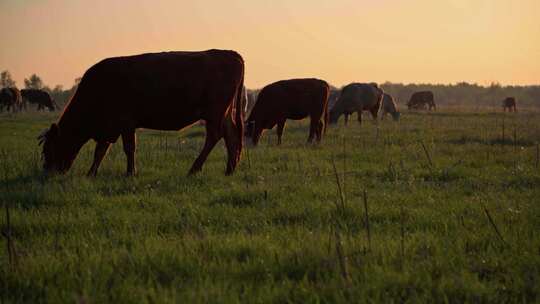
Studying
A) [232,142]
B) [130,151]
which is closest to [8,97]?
[130,151]

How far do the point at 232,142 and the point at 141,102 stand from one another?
1.68 metres

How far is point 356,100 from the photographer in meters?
26.8

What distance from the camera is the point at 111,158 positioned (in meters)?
10.6

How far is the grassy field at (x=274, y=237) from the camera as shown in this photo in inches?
119

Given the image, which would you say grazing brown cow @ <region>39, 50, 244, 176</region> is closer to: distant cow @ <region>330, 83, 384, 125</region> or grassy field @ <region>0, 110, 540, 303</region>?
grassy field @ <region>0, 110, 540, 303</region>

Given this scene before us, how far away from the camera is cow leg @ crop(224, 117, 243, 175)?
8.64 metres

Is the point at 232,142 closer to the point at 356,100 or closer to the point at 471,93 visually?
the point at 356,100

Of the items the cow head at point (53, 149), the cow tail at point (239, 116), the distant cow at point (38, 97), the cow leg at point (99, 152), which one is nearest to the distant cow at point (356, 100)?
the cow tail at point (239, 116)

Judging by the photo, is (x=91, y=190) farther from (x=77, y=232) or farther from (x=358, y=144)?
(x=358, y=144)

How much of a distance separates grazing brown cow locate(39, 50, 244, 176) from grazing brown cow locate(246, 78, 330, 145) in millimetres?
5798

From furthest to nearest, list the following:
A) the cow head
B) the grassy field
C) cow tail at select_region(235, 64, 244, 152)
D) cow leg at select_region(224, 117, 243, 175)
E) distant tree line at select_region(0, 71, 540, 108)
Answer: distant tree line at select_region(0, 71, 540, 108), cow tail at select_region(235, 64, 244, 152), cow leg at select_region(224, 117, 243, 175), the cow head, the grassy field

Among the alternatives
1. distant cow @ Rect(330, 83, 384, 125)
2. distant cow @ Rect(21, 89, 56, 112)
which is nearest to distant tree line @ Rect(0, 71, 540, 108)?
distant cow @ Rect(21, 89, 56, 112)

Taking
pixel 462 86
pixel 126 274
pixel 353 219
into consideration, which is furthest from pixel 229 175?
pixel 462 86

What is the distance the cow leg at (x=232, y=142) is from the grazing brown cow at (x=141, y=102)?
0.02 meters
